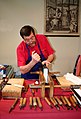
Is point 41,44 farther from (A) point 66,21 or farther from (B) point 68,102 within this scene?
(A) point 66,21

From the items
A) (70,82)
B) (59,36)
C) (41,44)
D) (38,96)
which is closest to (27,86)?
(38,96)

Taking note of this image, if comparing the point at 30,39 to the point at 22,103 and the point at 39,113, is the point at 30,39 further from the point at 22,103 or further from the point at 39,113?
the point at 39,113

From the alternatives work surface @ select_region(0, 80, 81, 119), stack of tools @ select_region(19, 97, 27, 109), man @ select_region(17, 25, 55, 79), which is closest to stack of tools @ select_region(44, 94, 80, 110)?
work surface @ select_region(0, 80, 81, 119)

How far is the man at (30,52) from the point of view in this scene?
1.93m

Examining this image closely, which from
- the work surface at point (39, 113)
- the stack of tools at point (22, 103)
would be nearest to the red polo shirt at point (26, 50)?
the stack of tools at point (22, 103)

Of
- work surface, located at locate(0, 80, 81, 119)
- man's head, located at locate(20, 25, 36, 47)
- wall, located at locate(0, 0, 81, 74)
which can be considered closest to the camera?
work surface, located at locate(0, 80, 81, 119)

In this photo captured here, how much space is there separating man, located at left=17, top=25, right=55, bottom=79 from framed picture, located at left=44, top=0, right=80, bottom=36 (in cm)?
139

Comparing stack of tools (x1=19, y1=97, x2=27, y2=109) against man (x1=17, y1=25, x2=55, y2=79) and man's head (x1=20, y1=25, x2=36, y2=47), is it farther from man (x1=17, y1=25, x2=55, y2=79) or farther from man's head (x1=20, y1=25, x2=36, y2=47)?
man's head (x1=20, y1=25, x2=36, y2=47)

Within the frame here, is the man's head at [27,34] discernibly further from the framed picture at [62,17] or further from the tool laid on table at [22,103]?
the framed picture at [62,17]

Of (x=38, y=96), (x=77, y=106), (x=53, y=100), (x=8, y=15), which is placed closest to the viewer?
(x=77, y=106)

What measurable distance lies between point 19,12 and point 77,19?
117 cm

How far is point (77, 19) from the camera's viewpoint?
11.9ft

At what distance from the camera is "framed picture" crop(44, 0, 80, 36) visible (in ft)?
11.7

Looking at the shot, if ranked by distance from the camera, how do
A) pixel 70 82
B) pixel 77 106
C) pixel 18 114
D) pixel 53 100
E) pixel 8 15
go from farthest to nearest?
pixel 8 15 → pixel 70 82 → pixel 53 100 → pixel 77 106 → pixel 18 114
